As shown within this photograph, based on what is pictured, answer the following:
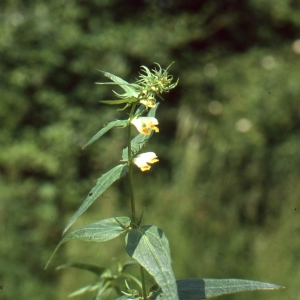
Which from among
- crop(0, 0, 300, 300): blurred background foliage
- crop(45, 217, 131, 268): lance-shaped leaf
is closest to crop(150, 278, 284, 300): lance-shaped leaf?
crop(45, 217, 131, 268): lance-shaped leaf

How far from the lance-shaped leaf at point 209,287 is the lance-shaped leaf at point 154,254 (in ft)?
0.21

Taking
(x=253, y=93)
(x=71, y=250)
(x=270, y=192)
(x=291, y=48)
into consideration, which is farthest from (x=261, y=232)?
(x=291, y=48)

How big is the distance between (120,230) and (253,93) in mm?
3787

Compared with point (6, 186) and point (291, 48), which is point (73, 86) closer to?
point (6, 186)

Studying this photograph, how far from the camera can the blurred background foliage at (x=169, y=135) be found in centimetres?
311

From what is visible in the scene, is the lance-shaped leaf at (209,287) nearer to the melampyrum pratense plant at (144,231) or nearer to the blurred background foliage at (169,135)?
the melampyrum pratense plant at (144,231)

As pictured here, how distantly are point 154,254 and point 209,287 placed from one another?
111 mm

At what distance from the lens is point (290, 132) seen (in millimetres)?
4418

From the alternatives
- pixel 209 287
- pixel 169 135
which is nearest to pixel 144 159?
pixel 209 287

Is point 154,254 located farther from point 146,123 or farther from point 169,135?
point 169,135

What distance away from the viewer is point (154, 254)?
78 centimetres

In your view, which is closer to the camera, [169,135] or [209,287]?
[209,287]

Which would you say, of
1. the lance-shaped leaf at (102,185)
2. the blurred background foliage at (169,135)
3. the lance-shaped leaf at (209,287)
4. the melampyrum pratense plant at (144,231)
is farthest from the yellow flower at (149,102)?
the blurred background foliage at (169,135)

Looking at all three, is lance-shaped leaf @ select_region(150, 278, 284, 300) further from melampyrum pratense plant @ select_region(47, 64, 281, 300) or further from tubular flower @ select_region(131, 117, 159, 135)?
tubular flower @ select_region(131, 117, 159, 135)
